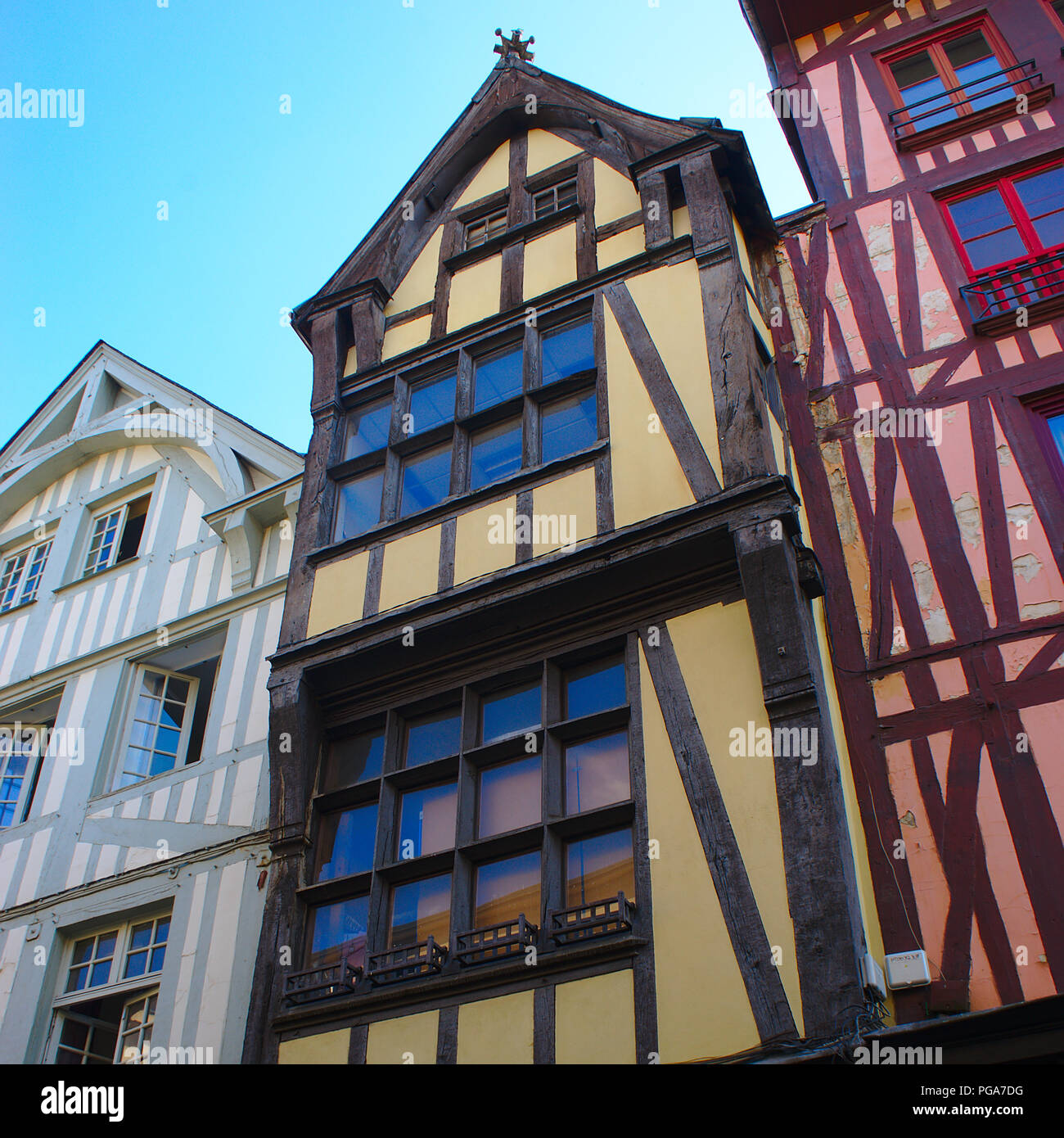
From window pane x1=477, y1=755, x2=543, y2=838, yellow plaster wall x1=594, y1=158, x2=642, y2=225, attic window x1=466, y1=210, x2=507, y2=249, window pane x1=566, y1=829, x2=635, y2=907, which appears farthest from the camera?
attic window x1=466, y1=210, x2=507, y2=249

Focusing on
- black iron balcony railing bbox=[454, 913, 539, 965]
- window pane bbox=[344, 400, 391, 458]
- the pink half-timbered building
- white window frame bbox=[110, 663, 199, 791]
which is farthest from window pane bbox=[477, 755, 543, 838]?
white window frame bbox=[110, 663, 199, 791]

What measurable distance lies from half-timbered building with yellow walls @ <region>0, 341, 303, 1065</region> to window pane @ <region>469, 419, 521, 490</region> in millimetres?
2453

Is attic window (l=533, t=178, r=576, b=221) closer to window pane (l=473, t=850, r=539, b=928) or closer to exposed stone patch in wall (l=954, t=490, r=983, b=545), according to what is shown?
exposed stone patch in wall (l=954, t=490, r=983, b=545)

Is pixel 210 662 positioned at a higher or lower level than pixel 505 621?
higher

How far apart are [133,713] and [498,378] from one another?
14.6 ft

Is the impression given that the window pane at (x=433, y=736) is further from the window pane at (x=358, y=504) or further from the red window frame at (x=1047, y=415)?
the red window frame at (x=1047, y=415)

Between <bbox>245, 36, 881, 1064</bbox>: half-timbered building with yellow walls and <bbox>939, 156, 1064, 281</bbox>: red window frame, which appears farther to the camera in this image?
<bbox>939, 156, 1064, 281</bbox>: red window frame

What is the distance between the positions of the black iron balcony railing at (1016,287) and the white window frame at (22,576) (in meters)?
9.28

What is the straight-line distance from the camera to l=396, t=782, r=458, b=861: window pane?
7492mm

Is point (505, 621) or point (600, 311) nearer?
point (505, 621)

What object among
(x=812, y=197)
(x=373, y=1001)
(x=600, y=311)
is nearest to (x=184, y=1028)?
(x=373, y=1001)

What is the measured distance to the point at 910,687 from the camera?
755 cm

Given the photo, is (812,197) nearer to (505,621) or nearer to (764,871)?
(505,621)

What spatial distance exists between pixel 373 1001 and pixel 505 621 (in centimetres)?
245
